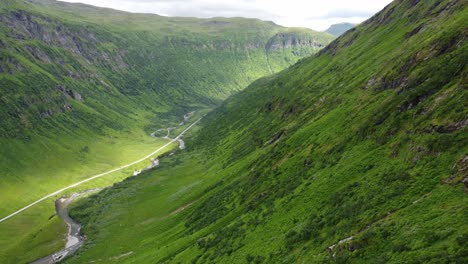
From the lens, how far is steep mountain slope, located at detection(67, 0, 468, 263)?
4325cm

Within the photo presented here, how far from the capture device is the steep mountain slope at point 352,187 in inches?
1703

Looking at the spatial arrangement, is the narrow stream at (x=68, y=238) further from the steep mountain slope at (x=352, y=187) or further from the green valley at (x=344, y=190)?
the steep mountain slope at (x=352, y=187)

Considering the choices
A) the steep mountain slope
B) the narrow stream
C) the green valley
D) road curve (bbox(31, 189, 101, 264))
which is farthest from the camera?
the narrow stream

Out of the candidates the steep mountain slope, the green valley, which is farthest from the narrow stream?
the steep mountain slope

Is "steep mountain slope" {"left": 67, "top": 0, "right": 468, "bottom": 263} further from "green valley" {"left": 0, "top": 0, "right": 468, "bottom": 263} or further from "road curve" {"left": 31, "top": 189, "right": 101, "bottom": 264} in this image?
"road curve" {"left": 31, "top": 189, "right": 101, "bottom": 264}

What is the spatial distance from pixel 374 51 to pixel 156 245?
110184 mm

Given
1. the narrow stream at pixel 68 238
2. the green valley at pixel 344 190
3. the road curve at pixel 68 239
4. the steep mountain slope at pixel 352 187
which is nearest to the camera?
the steep mountain slope at pixel 352 187

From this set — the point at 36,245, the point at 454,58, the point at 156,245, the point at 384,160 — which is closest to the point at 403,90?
the point at 454,58

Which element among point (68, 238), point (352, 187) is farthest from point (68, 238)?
point (352, 187)

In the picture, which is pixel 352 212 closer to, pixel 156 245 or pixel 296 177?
pixel 296 177

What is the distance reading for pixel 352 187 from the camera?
195ft

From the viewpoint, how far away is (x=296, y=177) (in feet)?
263

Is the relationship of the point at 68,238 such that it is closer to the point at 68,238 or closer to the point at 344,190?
the point at 68,238

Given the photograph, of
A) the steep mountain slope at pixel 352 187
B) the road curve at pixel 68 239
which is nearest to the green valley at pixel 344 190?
the steep mountain slope at pixel 352 187
